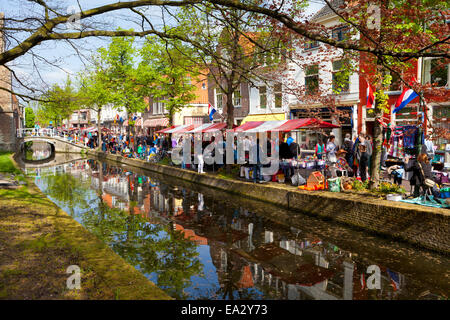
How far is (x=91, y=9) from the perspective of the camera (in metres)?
6.09

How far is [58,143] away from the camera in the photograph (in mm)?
41938

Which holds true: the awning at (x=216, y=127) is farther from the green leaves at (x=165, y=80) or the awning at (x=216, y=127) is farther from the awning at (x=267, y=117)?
the awning at (x=267, y=117)

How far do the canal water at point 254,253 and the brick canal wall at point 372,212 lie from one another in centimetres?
27

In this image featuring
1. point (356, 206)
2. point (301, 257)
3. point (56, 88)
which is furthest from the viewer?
point (56, 88)

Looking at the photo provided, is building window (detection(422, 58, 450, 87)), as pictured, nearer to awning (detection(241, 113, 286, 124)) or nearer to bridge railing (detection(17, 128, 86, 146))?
awning (detection(241, 113, 286, 124))

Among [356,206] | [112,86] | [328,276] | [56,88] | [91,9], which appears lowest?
[328,276]

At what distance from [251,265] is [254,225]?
288 centimetres

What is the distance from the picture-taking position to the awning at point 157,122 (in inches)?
1696

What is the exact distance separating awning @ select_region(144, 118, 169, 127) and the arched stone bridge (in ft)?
30.9

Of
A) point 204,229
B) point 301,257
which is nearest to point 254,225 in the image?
point 204,229

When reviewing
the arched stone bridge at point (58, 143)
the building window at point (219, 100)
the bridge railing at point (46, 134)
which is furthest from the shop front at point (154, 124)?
the building window at point (219, 100)

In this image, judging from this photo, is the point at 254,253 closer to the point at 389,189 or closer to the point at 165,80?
the point at 389,189

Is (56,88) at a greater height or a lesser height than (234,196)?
greater
